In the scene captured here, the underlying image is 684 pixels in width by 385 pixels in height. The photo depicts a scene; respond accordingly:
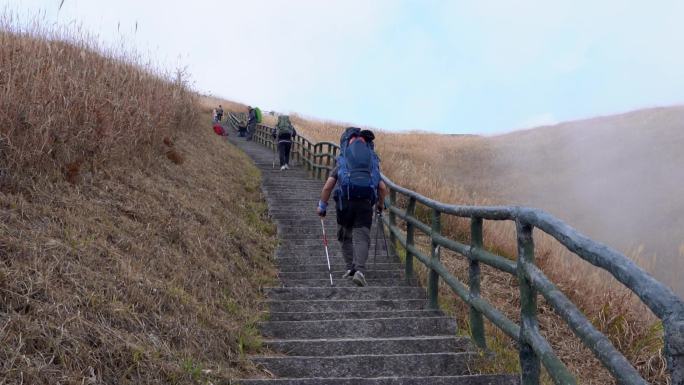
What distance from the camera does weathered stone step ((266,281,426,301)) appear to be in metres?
6.97

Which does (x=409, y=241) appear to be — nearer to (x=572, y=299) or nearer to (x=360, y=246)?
(x=360, y=246)

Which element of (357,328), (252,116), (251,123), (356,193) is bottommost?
(357,328)

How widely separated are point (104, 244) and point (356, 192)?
125 inches

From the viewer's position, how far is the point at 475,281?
4.98 metres

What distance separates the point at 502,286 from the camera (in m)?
8.30

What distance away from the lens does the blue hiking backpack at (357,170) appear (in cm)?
726

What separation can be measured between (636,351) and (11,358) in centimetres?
570

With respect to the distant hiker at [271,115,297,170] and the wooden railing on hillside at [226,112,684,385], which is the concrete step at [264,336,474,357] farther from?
the distant hiker at [271,115,297,170]

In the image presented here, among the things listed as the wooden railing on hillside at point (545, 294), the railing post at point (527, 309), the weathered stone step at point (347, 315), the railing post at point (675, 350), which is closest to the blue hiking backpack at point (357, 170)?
the wooden railing on hillside at point (545, 294)

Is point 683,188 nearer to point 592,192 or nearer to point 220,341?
point 592,192

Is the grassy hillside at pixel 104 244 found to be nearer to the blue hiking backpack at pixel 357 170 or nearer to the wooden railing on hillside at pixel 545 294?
the blue hiking backpack at pixel 357 170

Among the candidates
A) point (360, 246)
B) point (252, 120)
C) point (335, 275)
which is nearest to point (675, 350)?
point (360, 246)

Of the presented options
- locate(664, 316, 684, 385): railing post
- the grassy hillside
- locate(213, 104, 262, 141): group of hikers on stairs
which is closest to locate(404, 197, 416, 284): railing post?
the grassy hillside

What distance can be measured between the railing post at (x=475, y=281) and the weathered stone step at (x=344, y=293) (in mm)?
1863
